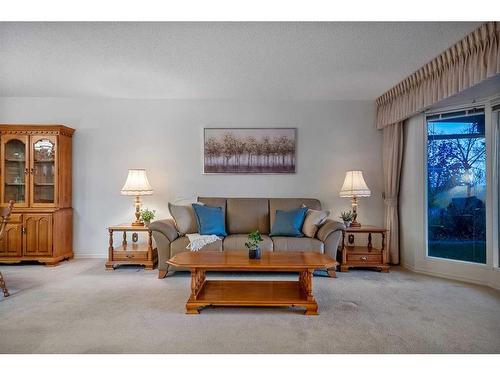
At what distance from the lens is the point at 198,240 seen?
13.3 ft

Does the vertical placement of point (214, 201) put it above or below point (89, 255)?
above

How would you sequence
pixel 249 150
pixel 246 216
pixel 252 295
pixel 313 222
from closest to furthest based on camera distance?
pixel 252 295
pixel 313 222
pixel 246 216
pixel 249 150

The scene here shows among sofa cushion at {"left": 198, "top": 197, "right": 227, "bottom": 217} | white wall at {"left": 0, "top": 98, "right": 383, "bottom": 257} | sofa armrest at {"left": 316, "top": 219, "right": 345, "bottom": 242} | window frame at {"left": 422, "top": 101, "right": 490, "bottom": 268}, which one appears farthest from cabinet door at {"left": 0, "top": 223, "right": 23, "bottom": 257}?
window frame at {"left": 422, "top": 101, "right": 490, "bottom": 268}

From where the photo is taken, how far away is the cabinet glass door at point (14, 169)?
4.61 meters

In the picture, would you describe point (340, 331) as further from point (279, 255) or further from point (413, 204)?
point (413, 204)

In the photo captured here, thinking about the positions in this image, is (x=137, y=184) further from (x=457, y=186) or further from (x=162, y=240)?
(x=457, y=186)

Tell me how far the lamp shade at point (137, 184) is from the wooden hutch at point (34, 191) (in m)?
1.00

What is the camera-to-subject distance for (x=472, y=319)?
2662 mm

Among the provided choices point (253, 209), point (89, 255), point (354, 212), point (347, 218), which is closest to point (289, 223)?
point (253, 209)

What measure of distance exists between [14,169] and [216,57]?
11.2 ft

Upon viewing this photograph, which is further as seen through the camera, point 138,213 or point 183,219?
point 138,213
